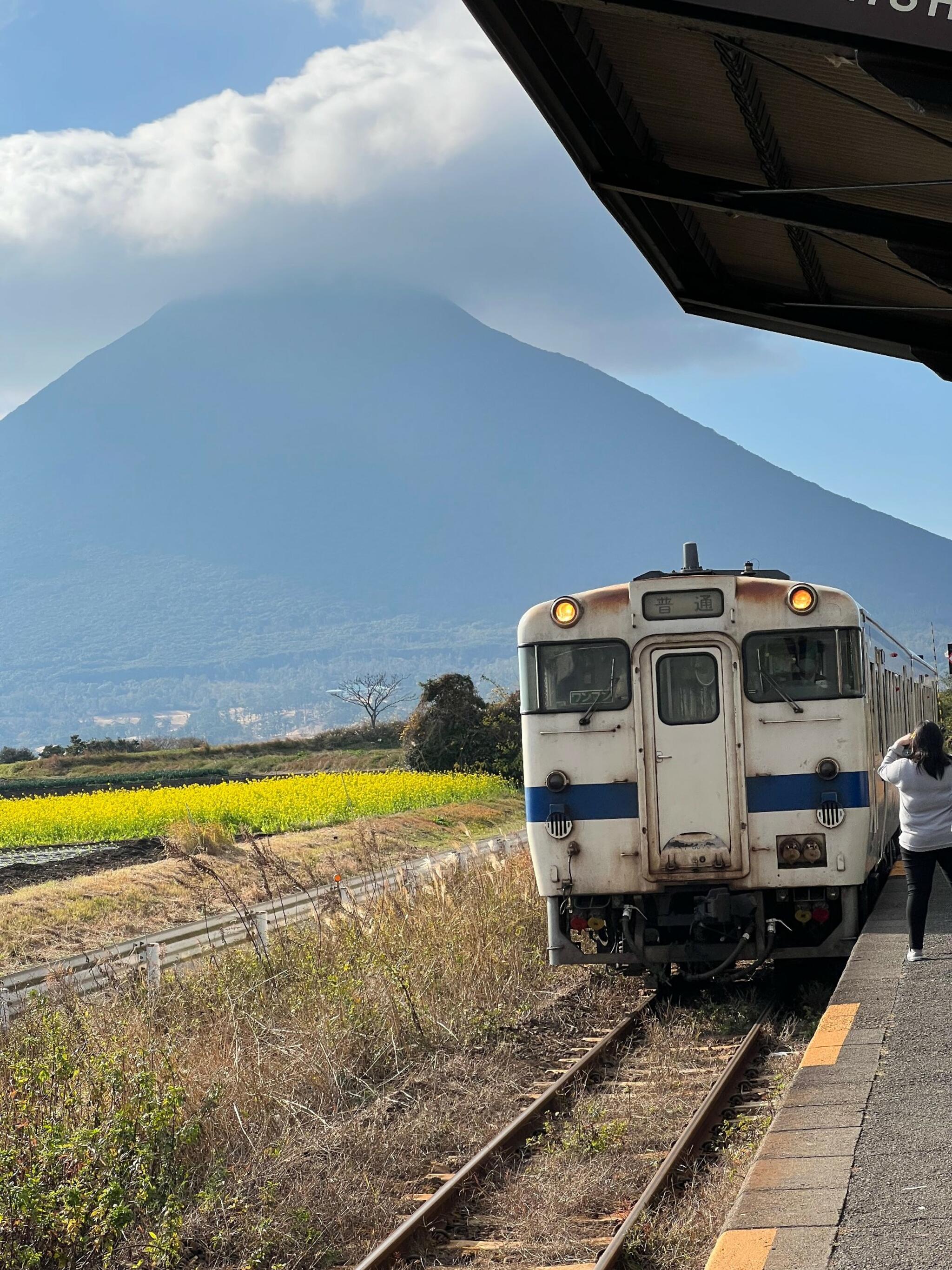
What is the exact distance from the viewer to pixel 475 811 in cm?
3167

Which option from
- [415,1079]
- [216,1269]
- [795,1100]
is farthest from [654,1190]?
[415,1079]

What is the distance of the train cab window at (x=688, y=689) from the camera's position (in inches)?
408

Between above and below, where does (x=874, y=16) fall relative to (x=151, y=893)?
above

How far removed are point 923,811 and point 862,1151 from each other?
367 centimetres

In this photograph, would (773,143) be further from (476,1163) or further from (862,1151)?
(476,1163)

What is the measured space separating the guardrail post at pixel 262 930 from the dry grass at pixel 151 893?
25cm

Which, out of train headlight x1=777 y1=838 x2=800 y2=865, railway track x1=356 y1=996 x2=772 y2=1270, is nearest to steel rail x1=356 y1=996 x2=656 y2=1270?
railway track x1=356 y1=996 x2=772 y2=1270

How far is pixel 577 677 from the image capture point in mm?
10562

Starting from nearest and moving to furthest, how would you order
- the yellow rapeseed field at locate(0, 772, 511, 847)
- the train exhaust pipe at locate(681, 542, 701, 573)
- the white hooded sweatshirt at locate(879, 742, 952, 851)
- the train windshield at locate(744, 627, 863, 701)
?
1. the white hooded sweatshirt at locate(879, 742, 952, 851)
2. the train windshield at locate(744, 627, 863, 701)
3. the train exhaust pipe at locate(681, 542, 701, 573)
4. the yellow rapeseed field at locate(0, 772, 511, 847)

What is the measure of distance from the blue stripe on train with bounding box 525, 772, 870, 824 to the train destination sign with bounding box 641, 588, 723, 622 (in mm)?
1238

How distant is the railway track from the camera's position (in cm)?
598

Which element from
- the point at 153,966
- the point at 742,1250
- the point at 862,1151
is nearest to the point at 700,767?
the point at 153,966

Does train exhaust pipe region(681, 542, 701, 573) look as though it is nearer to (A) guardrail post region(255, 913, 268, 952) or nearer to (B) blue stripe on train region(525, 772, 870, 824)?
(B) blue stripe on train region(525, 772, 870, 824)

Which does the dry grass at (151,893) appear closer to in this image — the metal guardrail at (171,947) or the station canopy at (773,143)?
the metal guardrail at (171,947)
